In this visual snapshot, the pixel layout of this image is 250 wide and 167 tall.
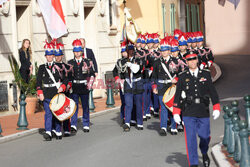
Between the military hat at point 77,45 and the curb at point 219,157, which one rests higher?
the military hat at point 77,45

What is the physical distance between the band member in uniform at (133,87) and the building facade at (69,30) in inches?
227

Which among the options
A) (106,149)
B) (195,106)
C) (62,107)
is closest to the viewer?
(195,106)

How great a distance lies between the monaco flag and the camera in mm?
21438

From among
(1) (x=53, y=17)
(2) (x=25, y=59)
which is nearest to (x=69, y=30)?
(1) (x=53, y=17)

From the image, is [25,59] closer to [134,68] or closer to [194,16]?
[134,68]

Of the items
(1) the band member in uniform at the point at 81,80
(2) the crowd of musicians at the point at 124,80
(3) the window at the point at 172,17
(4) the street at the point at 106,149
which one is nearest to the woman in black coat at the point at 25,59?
(4) the street at the point at 106,149

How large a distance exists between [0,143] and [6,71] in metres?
6.50

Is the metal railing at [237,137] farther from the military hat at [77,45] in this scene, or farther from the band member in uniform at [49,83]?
the military hat at [77,45]

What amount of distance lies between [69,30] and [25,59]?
4563 mm

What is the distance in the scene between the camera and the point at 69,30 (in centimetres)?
2381

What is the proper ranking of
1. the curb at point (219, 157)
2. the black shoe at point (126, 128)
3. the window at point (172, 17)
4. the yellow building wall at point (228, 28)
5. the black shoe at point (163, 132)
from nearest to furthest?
the curb at point (219, 157) < the black shoe at point (163, 132) < the black shoe at point (126, 128) < the window at point (172, 17) < the yellow building wall at point (228, 28)

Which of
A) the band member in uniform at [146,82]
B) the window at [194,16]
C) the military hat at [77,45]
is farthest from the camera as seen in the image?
the window at [194,16]

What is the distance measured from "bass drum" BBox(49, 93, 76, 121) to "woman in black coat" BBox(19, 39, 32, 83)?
5.35 metres

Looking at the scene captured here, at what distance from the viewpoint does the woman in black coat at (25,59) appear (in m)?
19.0
